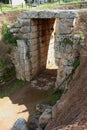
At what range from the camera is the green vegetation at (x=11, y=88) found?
17609mm

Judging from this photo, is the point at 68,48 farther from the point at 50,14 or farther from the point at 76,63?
the point at 50,14

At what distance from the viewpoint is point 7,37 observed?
62.2ft

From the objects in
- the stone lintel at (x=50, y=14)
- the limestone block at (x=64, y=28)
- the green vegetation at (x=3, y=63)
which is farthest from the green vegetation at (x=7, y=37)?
the limestone block at (x=64, y=28)

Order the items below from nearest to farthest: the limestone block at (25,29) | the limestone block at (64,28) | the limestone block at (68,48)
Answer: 1. the limestone block at (68,48)
2. the limestone block at (64,28)
3. the limestone block at (25,29)

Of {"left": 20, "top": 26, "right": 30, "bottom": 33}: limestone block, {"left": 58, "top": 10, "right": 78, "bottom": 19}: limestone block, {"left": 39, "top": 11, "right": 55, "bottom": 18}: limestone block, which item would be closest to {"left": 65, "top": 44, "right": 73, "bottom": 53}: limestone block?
{"left": 58, "top": 10, "right": 78, "bottom": 19}: limestone block

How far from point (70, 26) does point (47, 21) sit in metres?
3.37

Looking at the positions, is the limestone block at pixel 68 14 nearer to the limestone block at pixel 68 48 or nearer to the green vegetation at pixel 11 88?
the limestone block at pixel 68 48

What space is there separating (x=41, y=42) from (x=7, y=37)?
7.35 feet

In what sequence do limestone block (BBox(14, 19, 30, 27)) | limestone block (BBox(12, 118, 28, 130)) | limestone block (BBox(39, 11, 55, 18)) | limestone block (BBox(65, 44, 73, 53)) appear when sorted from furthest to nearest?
limestone block (BBox(14, 19, 30, 27))
limestone block (BBox(39, 11, 55, 18))
limestone block (BBox(65, 44, 73, 53))
limestone block (BBox(12, 118, 28, 130))

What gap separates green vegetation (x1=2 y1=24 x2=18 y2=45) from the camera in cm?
1872

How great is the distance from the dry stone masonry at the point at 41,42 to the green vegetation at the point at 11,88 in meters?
0.46

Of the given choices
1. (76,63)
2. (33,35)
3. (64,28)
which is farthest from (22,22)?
(76,63)

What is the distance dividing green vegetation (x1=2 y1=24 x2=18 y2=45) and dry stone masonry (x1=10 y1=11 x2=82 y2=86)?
36 centimetres

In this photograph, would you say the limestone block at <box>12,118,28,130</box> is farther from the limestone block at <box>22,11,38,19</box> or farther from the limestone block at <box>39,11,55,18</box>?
the limestone block at <box>22,11,38,19</box>
